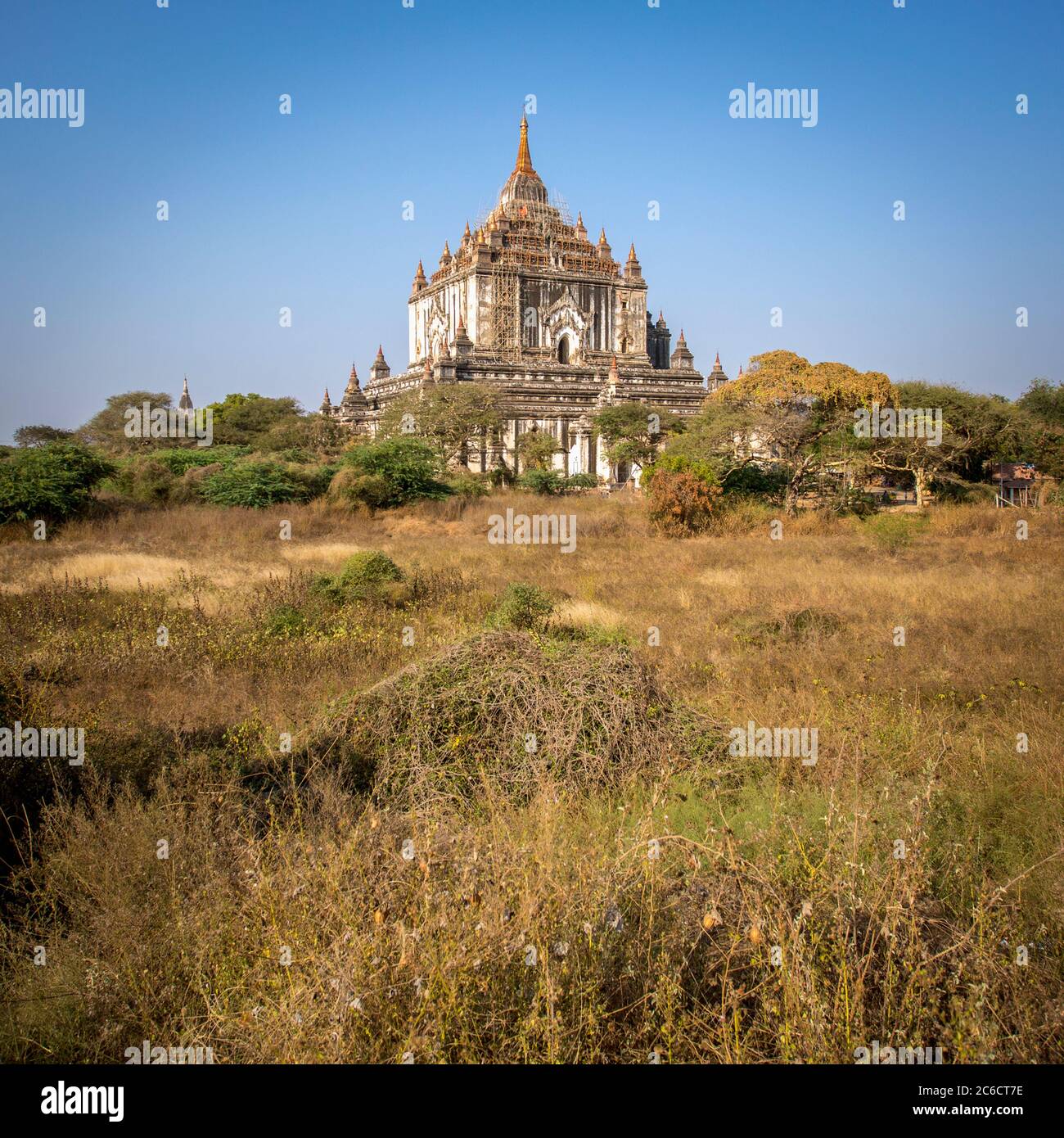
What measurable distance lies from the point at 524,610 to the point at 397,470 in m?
15.5

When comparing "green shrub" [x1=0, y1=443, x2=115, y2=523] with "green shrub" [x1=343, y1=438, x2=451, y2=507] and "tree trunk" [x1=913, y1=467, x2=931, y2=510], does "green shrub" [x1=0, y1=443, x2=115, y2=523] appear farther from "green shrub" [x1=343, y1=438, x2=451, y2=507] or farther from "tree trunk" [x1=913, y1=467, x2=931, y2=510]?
"tree trunk" [x1=913, y1=467, x2=931, y2=510]

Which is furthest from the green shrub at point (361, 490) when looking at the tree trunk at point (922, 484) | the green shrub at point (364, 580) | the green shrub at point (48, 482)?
the tree trunk at point (922, 484)

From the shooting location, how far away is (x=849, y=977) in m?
2.70

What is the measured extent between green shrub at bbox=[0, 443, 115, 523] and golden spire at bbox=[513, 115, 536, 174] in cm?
3829

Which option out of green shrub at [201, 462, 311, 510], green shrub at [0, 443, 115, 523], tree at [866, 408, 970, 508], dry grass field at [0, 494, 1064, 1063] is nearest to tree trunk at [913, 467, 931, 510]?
tree at [866, 408, 970, 508]

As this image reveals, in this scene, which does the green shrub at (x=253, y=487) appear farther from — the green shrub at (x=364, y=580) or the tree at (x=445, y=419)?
the green shrub at (x=364, y=580)

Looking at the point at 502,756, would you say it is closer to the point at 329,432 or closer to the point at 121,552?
the point at 121,552

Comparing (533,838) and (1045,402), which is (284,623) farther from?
(1045,402)

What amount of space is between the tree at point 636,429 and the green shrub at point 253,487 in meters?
13.5

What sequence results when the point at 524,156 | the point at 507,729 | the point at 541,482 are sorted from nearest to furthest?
the point at 507,729
the point at 541,482
the point at 524,156

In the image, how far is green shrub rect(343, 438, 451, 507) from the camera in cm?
2298

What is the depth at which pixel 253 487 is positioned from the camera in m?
21.7

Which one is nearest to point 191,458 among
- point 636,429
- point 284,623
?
point 636,429
